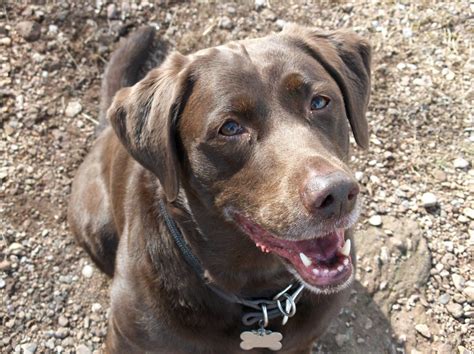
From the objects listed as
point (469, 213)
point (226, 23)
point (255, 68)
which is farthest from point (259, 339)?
point (226, 23)

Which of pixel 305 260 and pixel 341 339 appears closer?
pixel 305 260

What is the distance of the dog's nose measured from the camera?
2.31 meters

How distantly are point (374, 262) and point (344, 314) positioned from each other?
40cm

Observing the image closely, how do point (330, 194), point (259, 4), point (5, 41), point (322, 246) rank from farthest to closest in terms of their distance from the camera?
point (259, 4) → point (5, 41) → point (322, 246) → point (330, 194)

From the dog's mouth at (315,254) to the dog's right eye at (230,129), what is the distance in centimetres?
36

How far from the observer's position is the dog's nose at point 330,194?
2312 millimetres

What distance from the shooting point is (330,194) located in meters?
2.33

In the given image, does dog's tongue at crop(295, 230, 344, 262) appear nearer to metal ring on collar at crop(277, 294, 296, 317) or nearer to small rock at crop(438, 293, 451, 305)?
metal ring on collar at crop(277, 294, 296, 317)

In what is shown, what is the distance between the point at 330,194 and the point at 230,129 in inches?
22.2

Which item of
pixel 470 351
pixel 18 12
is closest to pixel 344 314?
pixel 470 351

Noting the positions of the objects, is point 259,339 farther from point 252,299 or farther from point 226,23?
point 226,23

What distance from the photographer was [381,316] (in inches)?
159

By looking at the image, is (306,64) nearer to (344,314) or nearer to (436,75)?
(344,314)

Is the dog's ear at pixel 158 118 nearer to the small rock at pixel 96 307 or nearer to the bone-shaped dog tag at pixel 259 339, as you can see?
the bone-shaped dog tag at pixel 259 339
